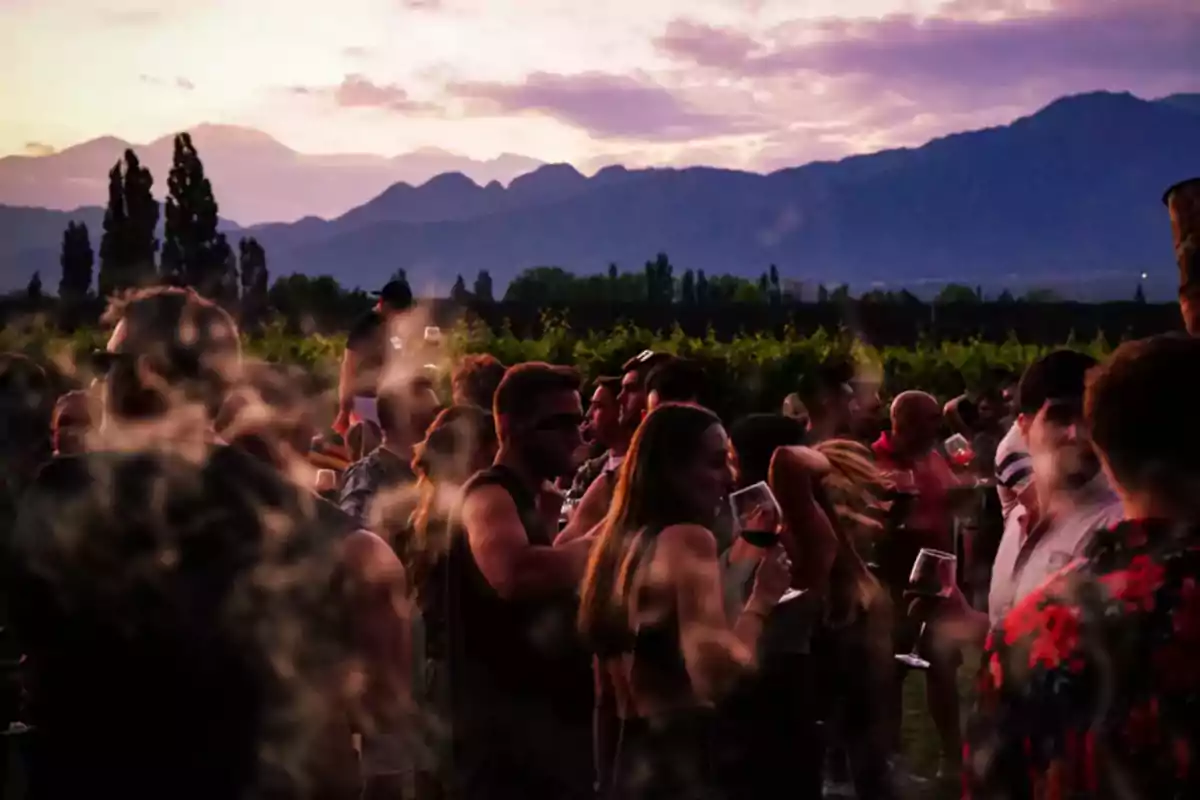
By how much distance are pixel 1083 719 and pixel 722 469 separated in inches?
68.9

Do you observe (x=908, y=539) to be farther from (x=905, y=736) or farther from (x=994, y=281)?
(x=994, y=281)

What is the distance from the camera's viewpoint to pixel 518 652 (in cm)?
355

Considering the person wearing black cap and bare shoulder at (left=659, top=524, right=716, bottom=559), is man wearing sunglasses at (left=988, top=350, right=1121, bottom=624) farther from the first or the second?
the person wearing black cap

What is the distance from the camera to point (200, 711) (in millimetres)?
2365

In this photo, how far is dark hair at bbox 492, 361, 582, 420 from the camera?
12.4ft

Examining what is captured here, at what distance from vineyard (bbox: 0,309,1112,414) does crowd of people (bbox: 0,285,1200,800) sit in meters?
9.31

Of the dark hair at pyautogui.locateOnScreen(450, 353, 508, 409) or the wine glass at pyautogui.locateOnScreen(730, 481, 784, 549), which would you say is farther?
the dark hair at pyautogui.locateOnScreen(450, 353, 508, 409)

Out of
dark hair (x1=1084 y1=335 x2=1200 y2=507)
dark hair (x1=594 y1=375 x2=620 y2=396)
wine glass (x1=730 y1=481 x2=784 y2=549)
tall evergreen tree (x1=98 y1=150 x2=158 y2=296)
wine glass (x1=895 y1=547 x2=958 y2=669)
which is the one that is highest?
tall evergreen tree (x1=98 y1=150 x2=158 y2=296)

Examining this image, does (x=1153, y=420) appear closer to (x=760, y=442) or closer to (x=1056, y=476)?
(x=1056, y=476)

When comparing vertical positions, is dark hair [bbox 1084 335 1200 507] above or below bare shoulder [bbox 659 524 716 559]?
above

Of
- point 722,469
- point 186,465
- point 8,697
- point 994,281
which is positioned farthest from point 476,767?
point 994,281

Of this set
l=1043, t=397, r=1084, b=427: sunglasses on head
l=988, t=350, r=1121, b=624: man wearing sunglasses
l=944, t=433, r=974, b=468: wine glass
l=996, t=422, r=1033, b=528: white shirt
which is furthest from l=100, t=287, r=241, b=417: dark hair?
l=944, t=433, r=974, b=468: wine glass

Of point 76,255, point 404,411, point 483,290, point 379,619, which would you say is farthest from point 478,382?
point 76,255

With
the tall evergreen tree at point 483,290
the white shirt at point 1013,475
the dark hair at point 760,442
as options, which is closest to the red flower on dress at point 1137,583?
the white shirt at point 1013,475
